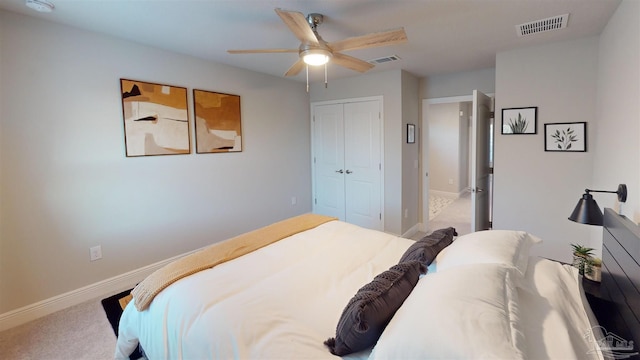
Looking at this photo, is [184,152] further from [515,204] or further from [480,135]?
[515,204]

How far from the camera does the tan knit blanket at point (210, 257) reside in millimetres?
1616

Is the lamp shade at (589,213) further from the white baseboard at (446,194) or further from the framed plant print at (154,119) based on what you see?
the white baseboard at (446,194)

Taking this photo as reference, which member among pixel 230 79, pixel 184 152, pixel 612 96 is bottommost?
pixel 184 152

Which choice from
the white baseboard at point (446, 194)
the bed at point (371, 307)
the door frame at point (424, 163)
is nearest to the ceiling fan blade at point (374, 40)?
the bed at point (371, 307)

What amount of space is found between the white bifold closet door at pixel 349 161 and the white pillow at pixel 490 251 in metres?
2.60

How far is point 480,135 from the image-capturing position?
3287 millimetres

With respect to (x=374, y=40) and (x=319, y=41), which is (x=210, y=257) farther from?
(x=374, y=40)

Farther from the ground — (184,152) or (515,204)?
(184,152)

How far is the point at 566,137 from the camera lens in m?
2.94

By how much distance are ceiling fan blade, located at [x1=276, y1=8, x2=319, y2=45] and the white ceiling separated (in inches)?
11.5

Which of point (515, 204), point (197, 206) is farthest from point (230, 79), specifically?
point (515, 204)

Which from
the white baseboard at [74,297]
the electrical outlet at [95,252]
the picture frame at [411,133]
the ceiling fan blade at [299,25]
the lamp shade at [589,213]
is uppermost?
the ceiling fan blade at [299,25]

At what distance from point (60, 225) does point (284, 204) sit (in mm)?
2651

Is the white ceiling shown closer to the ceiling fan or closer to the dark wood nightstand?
the ceiling fan
